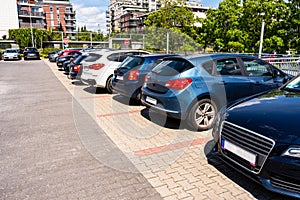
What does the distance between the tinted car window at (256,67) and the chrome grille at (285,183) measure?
3167mm

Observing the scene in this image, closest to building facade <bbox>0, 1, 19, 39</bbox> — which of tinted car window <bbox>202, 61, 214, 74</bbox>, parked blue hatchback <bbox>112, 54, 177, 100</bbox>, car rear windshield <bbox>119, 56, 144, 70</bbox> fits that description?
car rear windshield <bbox>119, 56, 144, 70</bbox>

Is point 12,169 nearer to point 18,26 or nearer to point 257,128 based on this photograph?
point 257,128

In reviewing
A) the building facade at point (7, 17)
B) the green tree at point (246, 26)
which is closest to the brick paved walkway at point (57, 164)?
the green tree at point (246, 26)

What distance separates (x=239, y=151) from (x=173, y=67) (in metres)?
2.54

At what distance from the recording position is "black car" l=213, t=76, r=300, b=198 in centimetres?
225

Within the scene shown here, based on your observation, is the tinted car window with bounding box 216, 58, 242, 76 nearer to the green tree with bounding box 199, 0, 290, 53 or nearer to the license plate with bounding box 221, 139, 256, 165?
the license plate with bounding box 221, 139, 256, 165

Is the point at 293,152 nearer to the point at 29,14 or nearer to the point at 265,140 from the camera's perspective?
the point at 265,140

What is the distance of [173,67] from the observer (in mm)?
4840

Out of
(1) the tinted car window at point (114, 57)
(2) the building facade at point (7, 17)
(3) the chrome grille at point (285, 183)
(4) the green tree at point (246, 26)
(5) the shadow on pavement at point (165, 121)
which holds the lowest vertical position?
(5) the shadow on pavement at point (165, 121)

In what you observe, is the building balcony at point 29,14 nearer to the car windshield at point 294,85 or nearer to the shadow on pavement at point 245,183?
the car windshield at point 294,85

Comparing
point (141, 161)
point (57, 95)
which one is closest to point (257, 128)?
point (141, 161)

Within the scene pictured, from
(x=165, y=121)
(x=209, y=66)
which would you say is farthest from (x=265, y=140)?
(x=165, y=121)

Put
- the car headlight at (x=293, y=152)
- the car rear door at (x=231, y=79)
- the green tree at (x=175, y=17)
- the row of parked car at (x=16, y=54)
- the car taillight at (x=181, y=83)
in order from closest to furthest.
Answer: the car headlight at (x=293, y=152) → the car taillight at (x=181, y=83) → the car rear door at (x=231, y=79) → the row of parked car at (x=16, y=54) → the green tree at (x=175, y=17)

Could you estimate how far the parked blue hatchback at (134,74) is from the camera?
246 inches
